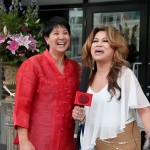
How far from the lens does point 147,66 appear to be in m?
4.45

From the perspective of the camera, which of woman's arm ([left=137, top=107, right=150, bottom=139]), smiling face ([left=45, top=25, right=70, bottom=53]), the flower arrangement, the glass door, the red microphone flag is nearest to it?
the red microphone flag

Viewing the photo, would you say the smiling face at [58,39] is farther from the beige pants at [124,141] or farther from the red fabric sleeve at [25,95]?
the beige pants at [124,141]

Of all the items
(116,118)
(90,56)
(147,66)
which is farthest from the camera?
(147,66)

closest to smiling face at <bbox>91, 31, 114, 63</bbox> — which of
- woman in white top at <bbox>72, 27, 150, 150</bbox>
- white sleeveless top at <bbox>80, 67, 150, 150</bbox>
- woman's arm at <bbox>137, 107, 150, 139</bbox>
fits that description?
woman in white top at <bbox>72, 27, 150, 150</bbox>

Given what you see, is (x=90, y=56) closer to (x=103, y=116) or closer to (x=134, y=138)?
(x=103, y=116)

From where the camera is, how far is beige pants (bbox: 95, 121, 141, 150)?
2.05m

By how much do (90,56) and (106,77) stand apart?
0.86 feet

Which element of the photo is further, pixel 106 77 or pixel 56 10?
pixel 56 10

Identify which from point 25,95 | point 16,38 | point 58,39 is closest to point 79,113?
point 25,95

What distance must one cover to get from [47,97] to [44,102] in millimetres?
40

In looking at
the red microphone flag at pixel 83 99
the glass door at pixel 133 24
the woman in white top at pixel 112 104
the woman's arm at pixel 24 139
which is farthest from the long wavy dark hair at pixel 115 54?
the glass door at pixel 133 24

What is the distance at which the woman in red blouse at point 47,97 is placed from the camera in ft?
6.95

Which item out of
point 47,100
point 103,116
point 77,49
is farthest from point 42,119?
point 77,49

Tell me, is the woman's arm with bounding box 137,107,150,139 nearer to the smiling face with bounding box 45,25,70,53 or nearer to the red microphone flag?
the red microphone flag
